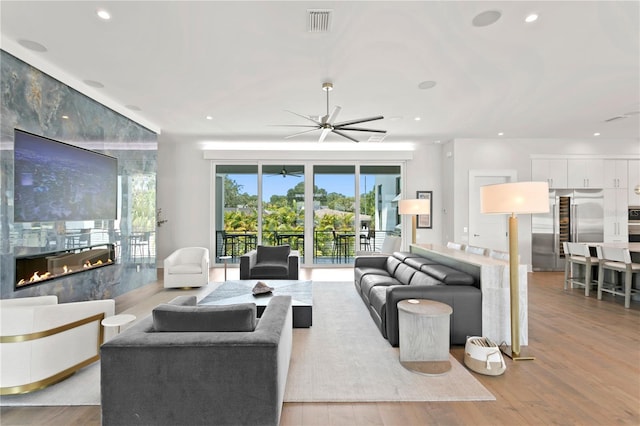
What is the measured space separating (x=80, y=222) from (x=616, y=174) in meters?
10.5

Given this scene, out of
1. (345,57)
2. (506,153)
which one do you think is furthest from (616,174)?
(345,57)

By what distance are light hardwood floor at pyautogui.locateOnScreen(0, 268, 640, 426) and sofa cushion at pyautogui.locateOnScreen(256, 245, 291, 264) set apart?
138 inches

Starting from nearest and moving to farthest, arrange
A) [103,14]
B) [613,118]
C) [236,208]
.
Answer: [103,14] < [613,118] < [236,208]

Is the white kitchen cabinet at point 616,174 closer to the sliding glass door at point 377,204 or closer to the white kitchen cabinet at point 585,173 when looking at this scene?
the white kitchen cabinet at point 585,173

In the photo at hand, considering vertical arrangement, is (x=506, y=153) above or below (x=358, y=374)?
above

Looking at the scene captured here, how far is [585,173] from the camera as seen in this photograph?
6.92 meters

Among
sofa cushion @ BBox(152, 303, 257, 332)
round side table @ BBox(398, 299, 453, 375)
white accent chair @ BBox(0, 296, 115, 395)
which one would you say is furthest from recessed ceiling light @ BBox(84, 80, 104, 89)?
round side table @ BBox(398, 299, 453, 375)

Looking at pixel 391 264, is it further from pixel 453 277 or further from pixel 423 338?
pixel 423 338

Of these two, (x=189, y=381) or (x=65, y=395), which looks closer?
(x=189, y=381)

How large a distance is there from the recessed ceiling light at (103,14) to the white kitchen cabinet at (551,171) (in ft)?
26.3

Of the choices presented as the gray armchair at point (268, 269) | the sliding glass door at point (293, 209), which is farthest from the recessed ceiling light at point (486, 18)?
the sliding glass door at point (293, 209)

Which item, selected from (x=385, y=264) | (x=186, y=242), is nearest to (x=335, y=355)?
(x=385, y=264)

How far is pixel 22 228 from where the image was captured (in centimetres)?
323

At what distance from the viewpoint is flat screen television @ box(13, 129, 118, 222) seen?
3230 millimetres
